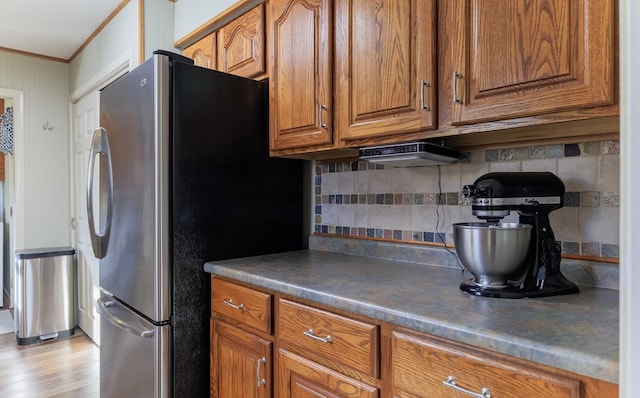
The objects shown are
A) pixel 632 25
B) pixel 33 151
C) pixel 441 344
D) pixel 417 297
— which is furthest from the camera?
pixel 33 151

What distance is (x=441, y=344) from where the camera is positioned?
2.89 ft

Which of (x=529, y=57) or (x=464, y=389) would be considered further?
(x=529, y=57)

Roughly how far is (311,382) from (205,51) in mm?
1919

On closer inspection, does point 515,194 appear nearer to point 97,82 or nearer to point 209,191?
point 209,191

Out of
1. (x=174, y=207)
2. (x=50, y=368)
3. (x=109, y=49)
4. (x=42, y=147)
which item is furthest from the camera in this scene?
(x=42, y=147)

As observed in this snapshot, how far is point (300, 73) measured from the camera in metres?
1.65

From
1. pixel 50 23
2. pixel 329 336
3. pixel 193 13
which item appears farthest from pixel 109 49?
pixel 329 336

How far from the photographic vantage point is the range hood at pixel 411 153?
1307 mm

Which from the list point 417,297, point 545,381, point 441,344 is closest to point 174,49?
point 417,297

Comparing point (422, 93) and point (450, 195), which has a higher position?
point (422, 93)

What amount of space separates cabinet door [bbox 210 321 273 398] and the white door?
2097 millimetres

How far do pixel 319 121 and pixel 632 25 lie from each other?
1128 mm

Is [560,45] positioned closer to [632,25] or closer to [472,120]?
[472,120]

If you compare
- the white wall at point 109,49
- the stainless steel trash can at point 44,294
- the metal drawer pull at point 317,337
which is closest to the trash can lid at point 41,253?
the stainless steel trash can at point 44,294
